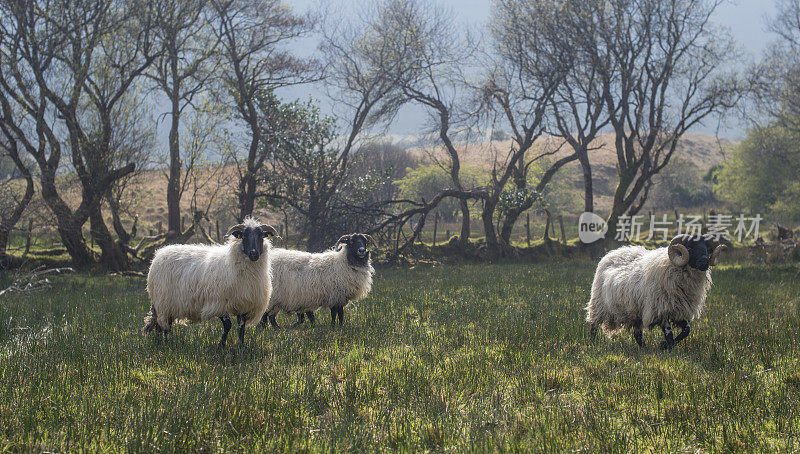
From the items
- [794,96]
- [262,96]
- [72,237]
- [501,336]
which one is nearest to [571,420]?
[501,336]

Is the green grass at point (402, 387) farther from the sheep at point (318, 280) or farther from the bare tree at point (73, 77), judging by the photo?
the bare tree at point (73, 77)

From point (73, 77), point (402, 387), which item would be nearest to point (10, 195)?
point (73, 77)

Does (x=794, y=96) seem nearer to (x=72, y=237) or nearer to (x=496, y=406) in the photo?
(x=496, y=406)

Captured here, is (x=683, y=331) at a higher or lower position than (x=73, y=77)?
lower

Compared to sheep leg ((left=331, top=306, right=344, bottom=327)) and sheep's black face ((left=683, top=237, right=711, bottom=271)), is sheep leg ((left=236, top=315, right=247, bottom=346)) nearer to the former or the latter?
sheep leg ((left=331, top=306, right=344, bottom=327))

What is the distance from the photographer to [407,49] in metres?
23.5

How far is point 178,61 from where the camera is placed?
20.3 meters

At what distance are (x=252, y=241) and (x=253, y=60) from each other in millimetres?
17027

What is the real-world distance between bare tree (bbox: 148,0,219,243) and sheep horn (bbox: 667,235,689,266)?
53.5 ft

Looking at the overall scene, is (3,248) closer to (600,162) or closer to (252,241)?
(252,241)

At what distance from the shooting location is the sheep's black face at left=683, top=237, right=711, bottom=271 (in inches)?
246

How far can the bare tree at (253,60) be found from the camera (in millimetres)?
19609

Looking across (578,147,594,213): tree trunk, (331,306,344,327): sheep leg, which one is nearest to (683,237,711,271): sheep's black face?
(331,306,344,327): sheep leg

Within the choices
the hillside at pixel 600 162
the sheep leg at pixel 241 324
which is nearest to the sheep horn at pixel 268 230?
the sheep leg at pixel 241 324
